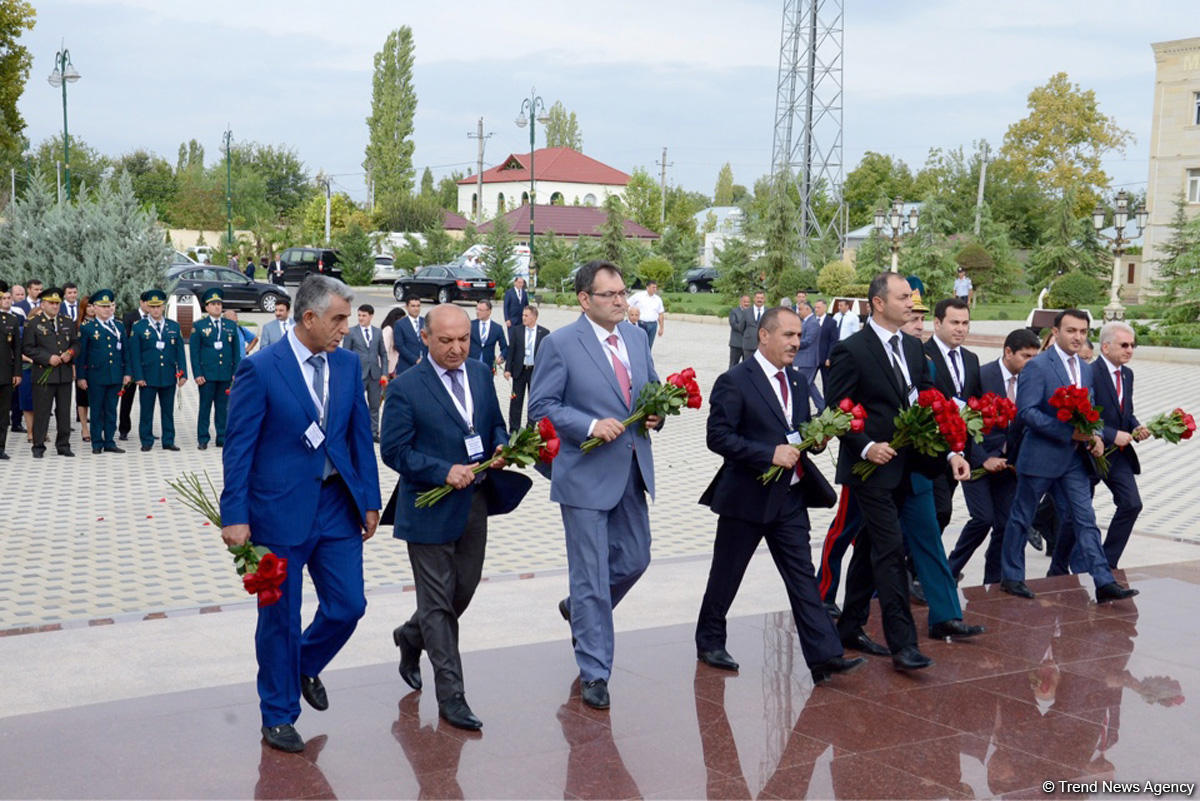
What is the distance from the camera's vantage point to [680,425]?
1884cm

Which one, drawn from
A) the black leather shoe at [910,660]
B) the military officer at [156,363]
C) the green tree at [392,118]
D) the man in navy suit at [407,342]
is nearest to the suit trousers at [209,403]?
the military officer at [156,363]

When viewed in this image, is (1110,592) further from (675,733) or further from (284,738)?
(284,738)

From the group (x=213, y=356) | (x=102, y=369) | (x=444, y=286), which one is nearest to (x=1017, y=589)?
(x=213, y=356)

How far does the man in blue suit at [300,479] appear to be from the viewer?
5055 millimetres

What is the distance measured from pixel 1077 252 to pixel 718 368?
32.5 metres

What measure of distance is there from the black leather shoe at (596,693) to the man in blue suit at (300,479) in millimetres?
1175

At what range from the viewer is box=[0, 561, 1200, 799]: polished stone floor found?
16.2ft

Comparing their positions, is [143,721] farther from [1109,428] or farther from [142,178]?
[142,178]

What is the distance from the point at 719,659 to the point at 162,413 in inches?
445

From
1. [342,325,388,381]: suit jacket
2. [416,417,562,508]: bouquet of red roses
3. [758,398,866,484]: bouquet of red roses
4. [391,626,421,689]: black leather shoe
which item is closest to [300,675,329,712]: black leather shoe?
[391,626,421,689]: black leather shoe

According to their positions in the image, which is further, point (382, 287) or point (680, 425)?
point (382, 287)

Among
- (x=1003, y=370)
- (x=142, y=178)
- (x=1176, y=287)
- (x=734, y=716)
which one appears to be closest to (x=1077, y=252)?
(x=1176, y=287)

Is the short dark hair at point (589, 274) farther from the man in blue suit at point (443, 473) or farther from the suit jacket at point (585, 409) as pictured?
the man in blue suit at point (443, 473)

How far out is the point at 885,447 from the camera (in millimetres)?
6305
